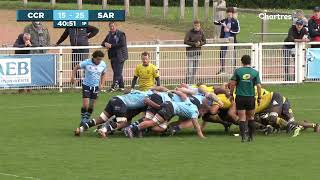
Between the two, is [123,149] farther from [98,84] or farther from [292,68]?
[292,68]

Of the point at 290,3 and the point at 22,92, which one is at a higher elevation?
the point at 290,3

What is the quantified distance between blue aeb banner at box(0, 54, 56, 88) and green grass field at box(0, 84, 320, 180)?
530cm

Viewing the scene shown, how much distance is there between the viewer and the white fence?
2856 centimetres

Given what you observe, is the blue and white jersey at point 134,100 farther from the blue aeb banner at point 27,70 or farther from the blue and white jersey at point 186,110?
the blue aeb banner at point 27,70

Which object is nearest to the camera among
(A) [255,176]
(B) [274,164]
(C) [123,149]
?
(A) [255,176]

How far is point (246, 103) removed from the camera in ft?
60.4

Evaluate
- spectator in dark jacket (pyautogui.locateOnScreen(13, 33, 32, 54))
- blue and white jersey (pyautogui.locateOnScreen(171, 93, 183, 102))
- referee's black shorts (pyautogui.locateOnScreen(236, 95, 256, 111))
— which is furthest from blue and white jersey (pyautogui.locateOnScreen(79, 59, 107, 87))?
spectator in dark jacket (pyautogui.locateOnScreen(13, 33, 32, 54))

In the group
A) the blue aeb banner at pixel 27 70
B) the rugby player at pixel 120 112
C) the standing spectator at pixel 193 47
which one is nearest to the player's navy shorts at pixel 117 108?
the rugby player at pixel 120 112

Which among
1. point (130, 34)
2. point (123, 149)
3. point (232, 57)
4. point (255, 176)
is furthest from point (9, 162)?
point (130, 34)

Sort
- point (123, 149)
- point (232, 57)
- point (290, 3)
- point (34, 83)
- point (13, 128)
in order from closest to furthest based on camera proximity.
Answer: point (123, 149) < point (13, 128) < point (34, 83) < point (232, 57) < point (290, 3)

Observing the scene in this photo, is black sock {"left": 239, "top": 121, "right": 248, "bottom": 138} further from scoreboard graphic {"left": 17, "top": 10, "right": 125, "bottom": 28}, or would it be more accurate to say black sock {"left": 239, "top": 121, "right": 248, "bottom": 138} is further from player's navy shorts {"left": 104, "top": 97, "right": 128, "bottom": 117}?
scoreboard graphic {"left": 17, "top": 10, "right": 125, "bottom": 28}

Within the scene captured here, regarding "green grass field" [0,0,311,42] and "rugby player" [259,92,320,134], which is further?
"green grass field" [0,0,311,42]

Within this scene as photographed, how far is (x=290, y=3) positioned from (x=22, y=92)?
41389mm

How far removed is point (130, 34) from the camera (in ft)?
147
